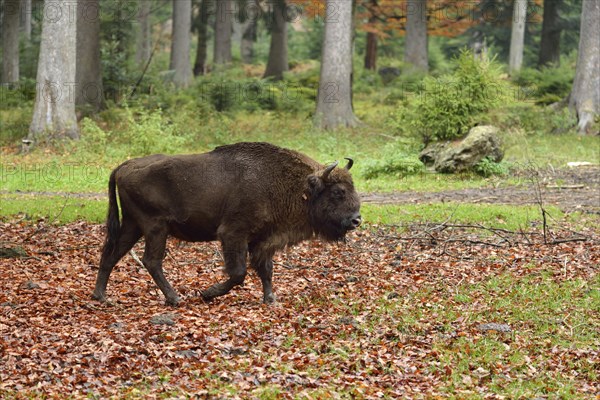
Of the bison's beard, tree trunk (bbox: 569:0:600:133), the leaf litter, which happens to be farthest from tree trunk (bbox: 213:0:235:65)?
the bison's beard

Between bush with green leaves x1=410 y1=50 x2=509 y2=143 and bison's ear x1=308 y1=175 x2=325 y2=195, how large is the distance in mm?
11361

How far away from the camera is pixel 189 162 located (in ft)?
34.5

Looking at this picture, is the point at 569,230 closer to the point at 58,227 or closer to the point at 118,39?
the point at 58,227

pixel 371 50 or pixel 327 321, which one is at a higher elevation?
pixel 371 50

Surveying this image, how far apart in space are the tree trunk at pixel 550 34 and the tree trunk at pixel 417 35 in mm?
6568

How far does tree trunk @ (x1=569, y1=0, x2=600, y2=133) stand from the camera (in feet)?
97.7

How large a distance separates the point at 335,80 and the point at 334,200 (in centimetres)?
2010

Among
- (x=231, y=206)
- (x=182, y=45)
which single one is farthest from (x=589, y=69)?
(x=231, y=206)

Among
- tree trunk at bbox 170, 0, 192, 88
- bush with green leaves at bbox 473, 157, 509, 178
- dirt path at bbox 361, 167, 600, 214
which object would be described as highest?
tree trunk at bbox 170, 0, 192, 88

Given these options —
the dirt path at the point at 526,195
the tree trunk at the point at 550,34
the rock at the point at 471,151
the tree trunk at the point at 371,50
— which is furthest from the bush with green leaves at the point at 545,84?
the dirt path at the point at 526,195

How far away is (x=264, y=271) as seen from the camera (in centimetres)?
1053

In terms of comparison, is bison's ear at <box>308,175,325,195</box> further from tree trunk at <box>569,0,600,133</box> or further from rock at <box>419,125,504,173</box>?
tree trunk at <box>569,0,600,133</box>

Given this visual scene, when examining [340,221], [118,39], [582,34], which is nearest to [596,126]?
[582,34]

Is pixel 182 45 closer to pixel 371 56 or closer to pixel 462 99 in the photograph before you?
pixel 371 56
